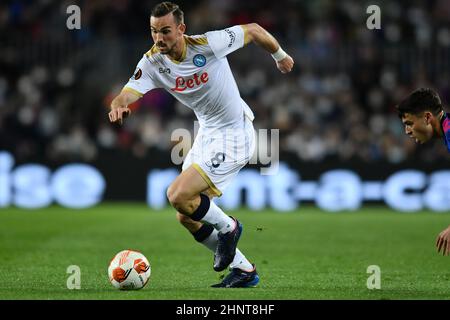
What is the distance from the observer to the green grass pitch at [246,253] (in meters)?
8.09

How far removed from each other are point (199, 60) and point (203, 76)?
0.15m

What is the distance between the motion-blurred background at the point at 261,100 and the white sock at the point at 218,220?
34.5ft

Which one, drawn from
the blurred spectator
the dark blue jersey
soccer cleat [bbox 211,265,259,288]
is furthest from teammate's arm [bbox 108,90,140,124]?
the blurred spectator

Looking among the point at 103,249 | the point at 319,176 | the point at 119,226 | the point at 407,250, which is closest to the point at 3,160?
the point at 119,226

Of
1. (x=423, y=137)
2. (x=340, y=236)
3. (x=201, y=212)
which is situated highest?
(x=423, y=137)

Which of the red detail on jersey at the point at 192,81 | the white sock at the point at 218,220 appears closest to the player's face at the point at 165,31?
the red detail on jersey at the point at 192,81

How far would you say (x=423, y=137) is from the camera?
762 centimetres

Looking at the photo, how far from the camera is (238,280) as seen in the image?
845 cm

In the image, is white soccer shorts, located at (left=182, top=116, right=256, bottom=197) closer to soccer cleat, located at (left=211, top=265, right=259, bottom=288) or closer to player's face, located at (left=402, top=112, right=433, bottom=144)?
soccer cleat, located at (left=211, top=265, right=259, bottom=288)

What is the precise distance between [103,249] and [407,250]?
152 inches

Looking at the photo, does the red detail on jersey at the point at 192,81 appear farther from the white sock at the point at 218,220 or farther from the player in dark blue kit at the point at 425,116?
the player in dark blue kit at the point at 425,116

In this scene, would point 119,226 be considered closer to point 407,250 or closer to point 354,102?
point 407,250

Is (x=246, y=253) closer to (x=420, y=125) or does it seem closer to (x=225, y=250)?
(x=225, y=250)
